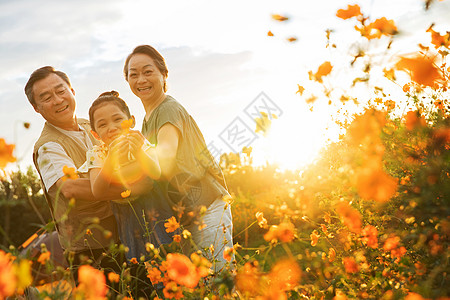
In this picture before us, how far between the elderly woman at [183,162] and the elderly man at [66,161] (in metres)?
0.57

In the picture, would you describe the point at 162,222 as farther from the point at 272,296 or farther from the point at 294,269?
the point at 272,296

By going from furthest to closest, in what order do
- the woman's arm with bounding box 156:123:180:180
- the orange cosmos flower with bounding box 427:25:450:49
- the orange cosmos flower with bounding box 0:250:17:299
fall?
the woman's arm with bounding box 156:123:180:180, the orange cosmos flower with bounding box 427:25:450:49, the orange cosmos flower with bounding box 0:250:17:299

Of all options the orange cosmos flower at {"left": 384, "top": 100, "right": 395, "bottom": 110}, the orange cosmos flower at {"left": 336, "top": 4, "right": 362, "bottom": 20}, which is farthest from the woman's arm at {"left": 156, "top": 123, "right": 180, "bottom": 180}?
the orange cosmos flower at {"left": 384, "top": 100, "right": 395, "bottom": 110}

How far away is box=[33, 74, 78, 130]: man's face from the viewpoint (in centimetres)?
301

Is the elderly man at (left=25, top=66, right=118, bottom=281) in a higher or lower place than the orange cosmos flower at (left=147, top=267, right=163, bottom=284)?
A: higher

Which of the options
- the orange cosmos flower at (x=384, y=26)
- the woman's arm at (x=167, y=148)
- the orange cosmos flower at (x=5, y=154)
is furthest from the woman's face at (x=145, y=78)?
the orange cosmos flower at (x=384, y=26)

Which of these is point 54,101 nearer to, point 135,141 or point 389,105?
point 135,141

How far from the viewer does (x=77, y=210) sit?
107 inches

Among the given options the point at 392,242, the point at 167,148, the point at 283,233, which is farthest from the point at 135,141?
the point at 392,242

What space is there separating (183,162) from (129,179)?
325 millimetres

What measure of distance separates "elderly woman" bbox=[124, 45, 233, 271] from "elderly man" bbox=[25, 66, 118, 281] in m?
0.57

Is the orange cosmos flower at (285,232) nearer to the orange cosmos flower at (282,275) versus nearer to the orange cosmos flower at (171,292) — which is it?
the orange cosmos flower at (282,275)

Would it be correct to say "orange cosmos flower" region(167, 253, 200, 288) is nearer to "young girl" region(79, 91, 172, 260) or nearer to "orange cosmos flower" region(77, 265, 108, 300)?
"orange cosmos flower" region(77, 265, 108, 300)

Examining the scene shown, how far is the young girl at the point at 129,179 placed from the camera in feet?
7.11
